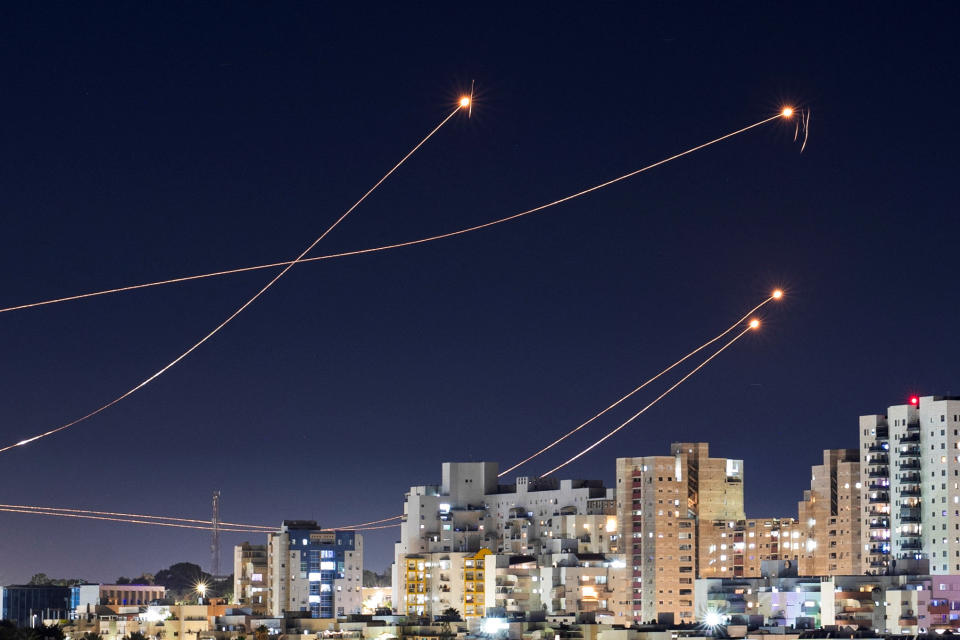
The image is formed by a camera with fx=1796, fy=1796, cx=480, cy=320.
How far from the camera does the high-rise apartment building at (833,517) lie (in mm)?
86750

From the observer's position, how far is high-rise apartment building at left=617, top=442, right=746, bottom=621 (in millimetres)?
89312

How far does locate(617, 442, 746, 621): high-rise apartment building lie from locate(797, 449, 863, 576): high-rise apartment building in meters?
4.38

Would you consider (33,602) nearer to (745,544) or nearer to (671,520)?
(671,520)

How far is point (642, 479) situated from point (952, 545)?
728 inches

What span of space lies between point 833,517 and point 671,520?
803cm

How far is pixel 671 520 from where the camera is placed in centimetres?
9062

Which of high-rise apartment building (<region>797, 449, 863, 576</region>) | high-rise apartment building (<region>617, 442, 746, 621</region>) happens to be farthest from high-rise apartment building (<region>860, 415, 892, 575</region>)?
high-rise apartment building (<region>617, 442, 746, 621</region>)

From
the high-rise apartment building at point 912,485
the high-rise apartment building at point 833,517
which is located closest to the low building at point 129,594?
the high-rise apartment building at point 833,517

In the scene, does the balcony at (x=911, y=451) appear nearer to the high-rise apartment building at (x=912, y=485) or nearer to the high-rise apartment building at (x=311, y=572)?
the high-rise apartment building at (x=912, y=485)

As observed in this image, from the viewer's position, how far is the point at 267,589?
106 meters

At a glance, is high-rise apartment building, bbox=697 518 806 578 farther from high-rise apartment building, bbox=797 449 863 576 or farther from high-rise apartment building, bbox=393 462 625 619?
high-rise apartment building, bbox=393 462 625 619

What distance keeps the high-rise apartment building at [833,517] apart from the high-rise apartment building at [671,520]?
438 centimetres

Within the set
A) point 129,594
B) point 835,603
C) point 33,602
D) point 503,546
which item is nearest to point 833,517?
point 835,603

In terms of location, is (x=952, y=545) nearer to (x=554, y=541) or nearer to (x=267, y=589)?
(x=554, y=541)
